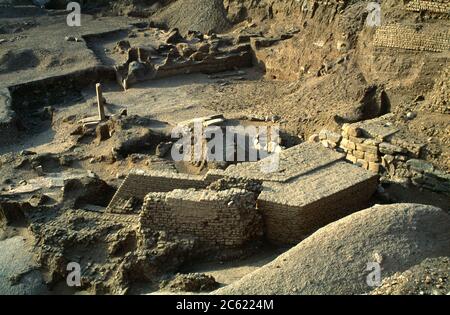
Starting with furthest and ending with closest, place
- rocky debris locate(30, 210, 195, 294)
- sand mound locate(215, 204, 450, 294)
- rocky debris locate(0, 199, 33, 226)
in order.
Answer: rocky debris locate(0, 199, 33, 226)
rocky debris locate(30, 210, 195, 294)
sand mound locate(215, 204, 450, 294)

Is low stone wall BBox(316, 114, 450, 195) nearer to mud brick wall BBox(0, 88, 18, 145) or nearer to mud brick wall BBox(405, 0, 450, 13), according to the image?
mud brick wall BBox(405, 0, 450, 13)

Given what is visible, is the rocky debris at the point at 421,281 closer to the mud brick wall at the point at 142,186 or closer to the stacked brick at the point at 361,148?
the stacked brick at the point at 361,148

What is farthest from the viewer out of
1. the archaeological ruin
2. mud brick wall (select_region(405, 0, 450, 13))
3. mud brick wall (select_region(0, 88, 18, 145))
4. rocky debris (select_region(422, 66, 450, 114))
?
mud brick wall (select_region(0, 88, 18, 145))

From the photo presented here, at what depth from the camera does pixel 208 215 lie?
816 cm

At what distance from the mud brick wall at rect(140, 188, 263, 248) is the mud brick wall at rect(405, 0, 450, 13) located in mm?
6944

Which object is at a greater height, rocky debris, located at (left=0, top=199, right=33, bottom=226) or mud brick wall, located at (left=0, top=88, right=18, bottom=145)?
mud brick wall, located at (left=0, top=88, right=18, bottom=145)

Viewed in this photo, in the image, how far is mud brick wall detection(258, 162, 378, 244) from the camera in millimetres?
8180

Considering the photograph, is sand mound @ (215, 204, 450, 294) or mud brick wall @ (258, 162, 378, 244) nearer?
sand mound @ (215, 204, 450, 294)

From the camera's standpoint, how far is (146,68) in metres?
17.4

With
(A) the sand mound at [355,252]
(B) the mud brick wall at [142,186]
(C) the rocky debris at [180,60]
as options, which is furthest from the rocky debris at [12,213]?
(C) the rocky debris at [180,60]

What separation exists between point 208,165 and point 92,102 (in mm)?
6347

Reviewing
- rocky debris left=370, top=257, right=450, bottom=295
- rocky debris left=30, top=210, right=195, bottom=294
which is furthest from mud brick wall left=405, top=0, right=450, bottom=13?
rocky debris left=30, top=210, right=195, bottom=294
